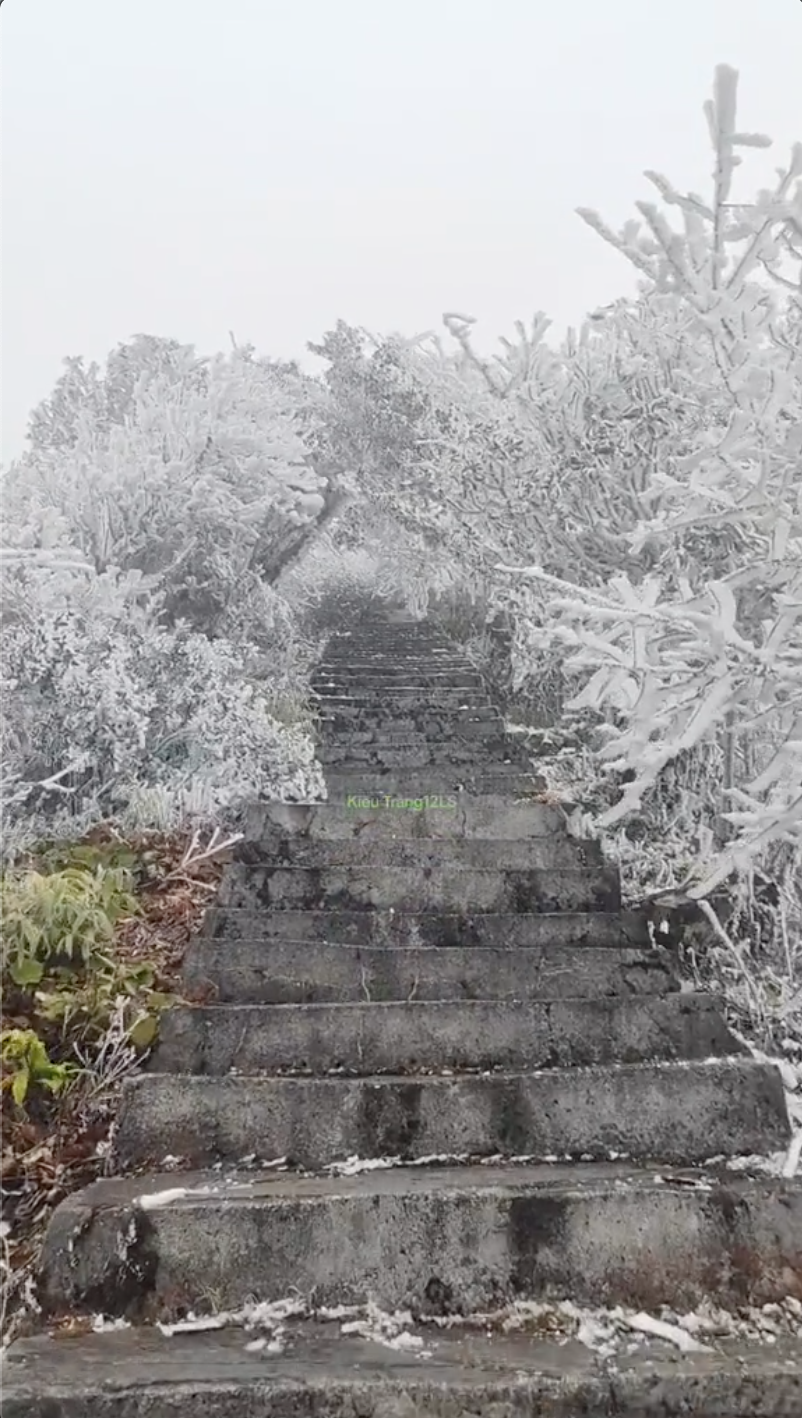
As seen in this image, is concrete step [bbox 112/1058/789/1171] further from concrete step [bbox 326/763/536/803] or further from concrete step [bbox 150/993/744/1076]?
concrete step [bbox 326/763/536/803]

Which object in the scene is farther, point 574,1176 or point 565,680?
point 565,680

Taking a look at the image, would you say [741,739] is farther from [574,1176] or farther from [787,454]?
[574,1176]

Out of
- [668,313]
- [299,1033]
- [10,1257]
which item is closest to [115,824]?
[299,1033]

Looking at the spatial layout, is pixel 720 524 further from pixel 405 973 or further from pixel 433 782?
pixel 433 782

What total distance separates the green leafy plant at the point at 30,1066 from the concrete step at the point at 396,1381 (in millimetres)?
863

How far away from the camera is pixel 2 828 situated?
14.1 ft

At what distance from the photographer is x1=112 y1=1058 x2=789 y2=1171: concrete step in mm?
2635

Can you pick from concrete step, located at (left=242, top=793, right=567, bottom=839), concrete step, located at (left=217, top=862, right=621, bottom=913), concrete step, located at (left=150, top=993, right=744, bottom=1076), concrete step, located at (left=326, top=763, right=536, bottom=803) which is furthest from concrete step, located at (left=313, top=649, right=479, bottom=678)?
concrete step, located at (left=150, top=993, right=744, bottom=1076)

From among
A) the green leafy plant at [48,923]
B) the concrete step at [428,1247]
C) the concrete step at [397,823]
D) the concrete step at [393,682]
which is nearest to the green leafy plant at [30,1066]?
the green leafy plant at [48,923]

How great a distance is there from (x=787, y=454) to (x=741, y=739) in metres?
1.61

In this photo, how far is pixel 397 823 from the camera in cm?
460

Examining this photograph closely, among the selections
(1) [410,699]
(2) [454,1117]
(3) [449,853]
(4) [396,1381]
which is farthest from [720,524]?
(1) [410,699]

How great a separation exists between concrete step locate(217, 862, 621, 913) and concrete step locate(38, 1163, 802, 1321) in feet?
5.49

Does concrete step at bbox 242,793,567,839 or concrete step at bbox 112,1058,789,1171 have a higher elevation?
concrete step at bbox 242,793,567,839
